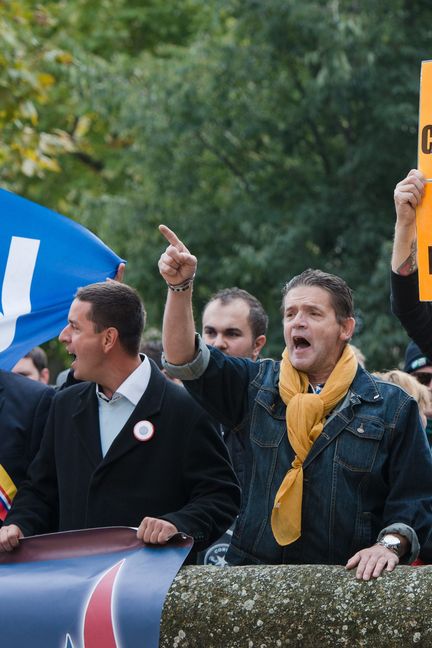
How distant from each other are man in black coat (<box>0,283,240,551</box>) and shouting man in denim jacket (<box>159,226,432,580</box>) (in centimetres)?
16

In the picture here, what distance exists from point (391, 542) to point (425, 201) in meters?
1.21

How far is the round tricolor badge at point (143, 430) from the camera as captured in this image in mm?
4691

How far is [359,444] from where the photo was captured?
4344 mm

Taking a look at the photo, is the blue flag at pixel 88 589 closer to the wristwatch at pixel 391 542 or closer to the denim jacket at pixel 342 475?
the denim jacket at pixel 342 475

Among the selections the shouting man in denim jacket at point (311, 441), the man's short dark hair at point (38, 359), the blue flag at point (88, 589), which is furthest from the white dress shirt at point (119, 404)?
the man's short dark hair at point (38, 359)

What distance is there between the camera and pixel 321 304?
4.73m

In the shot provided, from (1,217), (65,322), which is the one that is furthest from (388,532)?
(1,217)

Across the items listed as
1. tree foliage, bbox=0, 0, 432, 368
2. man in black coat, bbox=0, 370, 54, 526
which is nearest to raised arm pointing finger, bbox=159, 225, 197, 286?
man in black coat, bbox=0, 370, 54, 526

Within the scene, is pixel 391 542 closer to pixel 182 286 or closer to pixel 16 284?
pixel 182 286

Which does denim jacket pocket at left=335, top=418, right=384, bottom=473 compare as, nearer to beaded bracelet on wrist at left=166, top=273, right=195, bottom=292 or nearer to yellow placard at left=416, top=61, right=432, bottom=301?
yellow placard at left=416, top=61, right=432, bottom=301

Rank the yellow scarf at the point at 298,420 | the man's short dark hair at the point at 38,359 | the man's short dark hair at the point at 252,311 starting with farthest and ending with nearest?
the man's short dark hair at the point at 38,359 < the man's short dark hair at the point at 252,311 < the yellow scarf at the point at 298,420

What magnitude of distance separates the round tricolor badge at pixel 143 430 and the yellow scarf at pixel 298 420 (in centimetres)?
51

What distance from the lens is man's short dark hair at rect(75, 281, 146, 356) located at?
495 centimetres

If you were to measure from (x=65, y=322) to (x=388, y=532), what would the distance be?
95.4 inches
